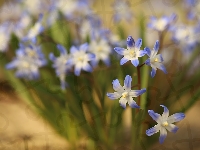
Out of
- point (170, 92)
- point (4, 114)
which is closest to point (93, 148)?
point (170, 92)

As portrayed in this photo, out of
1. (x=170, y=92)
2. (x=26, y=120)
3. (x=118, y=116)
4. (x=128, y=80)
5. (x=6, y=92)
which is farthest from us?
(x=6, y=92)

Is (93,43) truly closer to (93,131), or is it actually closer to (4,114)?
(93,131)

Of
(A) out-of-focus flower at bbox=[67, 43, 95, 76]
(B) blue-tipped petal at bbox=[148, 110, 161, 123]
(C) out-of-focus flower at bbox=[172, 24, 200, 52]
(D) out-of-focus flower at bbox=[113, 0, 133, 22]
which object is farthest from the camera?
(D) out-of-focus flower at bbox=[113, 0, 133, 22]

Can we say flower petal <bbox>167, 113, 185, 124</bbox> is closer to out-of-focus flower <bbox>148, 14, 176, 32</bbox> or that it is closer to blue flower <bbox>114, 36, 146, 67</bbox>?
blue flower <bbox>114, 36, 146, 67</bbox>

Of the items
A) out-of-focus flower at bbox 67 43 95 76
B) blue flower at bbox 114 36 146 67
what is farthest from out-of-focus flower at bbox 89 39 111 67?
blue flower at bbox 114 36 146 67

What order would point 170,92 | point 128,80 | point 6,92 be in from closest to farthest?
1. point 128,80
2. point 170,92
3. point 6,92

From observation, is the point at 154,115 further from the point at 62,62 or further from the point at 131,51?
the point at 62,62

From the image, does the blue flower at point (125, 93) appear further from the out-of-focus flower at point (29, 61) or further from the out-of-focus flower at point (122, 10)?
the out-of-focus flower at point (122, 10)
